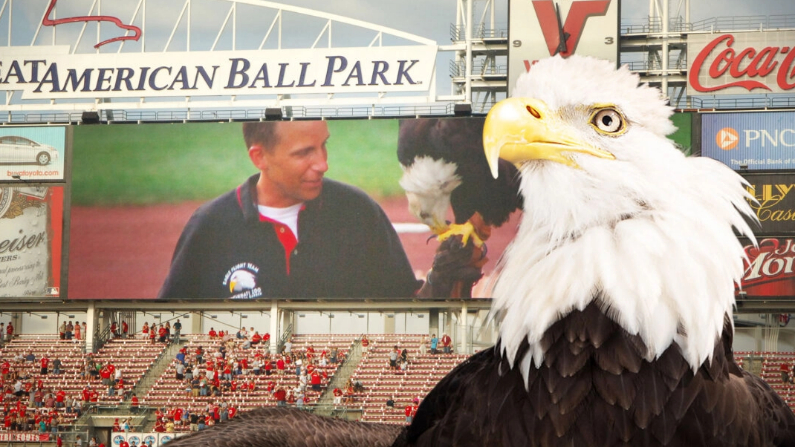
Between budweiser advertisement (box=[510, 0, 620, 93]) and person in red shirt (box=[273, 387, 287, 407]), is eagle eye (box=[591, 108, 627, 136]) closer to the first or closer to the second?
person in red shirt (box=[273, 387, 287, 407])

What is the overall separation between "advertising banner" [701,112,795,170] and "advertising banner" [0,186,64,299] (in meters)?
20.5

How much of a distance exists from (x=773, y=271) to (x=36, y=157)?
23.5 metres

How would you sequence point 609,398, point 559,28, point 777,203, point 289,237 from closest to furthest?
point 609,398
point 777,203
point 289,237
point 559,28

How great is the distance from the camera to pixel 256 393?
29.8 metres

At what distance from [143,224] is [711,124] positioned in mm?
18086

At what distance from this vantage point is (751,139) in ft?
98.5

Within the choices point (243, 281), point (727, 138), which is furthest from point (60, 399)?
point (727, 138)

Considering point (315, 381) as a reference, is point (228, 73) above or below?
above

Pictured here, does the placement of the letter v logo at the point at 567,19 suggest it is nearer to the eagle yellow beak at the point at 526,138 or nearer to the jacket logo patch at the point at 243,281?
the jacket logo patch at the point at 243,281

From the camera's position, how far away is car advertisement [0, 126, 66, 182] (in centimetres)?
3247

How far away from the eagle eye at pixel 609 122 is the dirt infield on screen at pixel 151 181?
28.2m

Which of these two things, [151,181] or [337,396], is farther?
[151,181]

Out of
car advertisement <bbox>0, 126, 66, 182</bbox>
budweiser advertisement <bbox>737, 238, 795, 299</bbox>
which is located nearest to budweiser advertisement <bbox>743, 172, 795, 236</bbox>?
budweiser advertisement <bbox>737, 238, 795, 299</bbox>

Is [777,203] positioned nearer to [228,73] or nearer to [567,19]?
[567,19]
